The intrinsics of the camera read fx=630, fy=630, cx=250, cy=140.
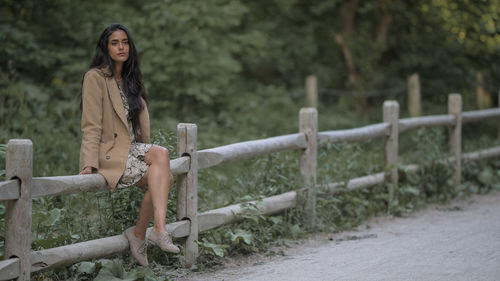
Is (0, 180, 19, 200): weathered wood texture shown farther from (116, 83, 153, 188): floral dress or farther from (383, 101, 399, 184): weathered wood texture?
(383, 101, 399, 184): weathered wood texture

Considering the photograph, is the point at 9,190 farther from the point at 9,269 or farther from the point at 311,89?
the point at 311,89

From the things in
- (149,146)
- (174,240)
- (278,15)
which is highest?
(278,15)

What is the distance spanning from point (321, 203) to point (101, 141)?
276cm

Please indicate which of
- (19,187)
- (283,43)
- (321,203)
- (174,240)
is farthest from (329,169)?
(283,43)

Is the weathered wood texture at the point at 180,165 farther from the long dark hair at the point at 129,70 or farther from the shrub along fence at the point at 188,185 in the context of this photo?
the long dark hair at the point at 129,70

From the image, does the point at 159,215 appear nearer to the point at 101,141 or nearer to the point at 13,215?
the point at 101,141

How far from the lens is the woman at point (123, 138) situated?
4309 millimetres

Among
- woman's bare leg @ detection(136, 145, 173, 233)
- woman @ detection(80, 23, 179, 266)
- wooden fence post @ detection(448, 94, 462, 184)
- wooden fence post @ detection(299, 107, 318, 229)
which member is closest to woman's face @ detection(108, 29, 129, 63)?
woman @ detection(80, 23, 179, 266)

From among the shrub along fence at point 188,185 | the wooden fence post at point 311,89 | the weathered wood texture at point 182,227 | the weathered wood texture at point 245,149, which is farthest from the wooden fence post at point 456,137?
the wooden fence post at point 311,89

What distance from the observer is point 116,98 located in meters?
4.43

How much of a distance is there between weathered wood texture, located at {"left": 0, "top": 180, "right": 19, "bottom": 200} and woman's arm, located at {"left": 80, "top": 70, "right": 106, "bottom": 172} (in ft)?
1.95

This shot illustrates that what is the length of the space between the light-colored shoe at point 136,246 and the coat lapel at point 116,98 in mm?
773

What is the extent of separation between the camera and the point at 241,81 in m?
15.6

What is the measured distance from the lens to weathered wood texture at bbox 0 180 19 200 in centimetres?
364
